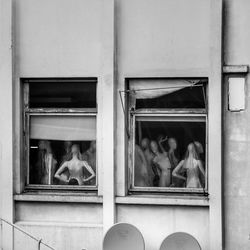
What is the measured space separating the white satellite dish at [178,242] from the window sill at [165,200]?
78 centimetres

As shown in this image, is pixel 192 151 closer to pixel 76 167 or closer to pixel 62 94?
pixel 76 167

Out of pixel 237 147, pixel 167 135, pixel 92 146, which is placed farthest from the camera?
pixel 92 146

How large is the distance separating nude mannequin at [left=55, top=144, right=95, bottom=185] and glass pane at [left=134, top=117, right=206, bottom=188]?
93 centimetres

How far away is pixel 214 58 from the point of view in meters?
12.0

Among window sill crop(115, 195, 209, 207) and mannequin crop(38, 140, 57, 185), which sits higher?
mannequin crop(38, 140, 57, 185)

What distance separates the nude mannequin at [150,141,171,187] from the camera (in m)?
12.5

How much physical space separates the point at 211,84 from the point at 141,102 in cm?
130

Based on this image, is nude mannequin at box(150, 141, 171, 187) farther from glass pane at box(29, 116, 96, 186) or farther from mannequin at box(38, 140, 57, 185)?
mannequin at box(38, 140, 57, 185)

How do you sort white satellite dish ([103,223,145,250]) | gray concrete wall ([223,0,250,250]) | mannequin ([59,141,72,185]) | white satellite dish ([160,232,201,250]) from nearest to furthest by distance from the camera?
white satellite dish ([160,232,201,250])
white satellite dish ([103,223,145,250])
gray concrete wall ([223,0,250,250])
mannequin ([59,141,72,185])

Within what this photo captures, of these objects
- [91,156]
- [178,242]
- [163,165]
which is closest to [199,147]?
[163,165]

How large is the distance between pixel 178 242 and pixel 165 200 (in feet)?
2.94

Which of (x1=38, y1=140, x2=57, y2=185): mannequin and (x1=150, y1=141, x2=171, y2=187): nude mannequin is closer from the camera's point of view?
(x1=150, y1=141, x2=171, y2=187): nude mannequin

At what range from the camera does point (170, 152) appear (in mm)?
12477

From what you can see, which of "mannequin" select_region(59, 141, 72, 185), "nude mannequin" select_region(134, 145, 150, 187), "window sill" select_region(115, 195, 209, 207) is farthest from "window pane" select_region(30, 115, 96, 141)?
"window sill" select_region(115, 195, 209, 207)
